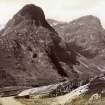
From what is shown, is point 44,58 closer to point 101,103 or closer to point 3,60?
point 3,60

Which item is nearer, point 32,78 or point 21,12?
point 32,78

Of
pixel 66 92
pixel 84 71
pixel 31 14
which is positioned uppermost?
pixel 31 14

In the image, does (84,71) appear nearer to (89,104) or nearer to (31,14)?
(31,14)

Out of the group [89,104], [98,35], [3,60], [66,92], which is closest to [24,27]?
[3,60]

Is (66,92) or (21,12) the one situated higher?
(21,12)

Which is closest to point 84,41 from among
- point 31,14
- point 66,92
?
point 31,14

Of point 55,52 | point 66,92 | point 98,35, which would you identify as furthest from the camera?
point 98,35

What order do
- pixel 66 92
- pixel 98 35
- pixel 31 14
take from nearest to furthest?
1. pixel 66 92
2. pixel 31 14
3. pixel 98 35
